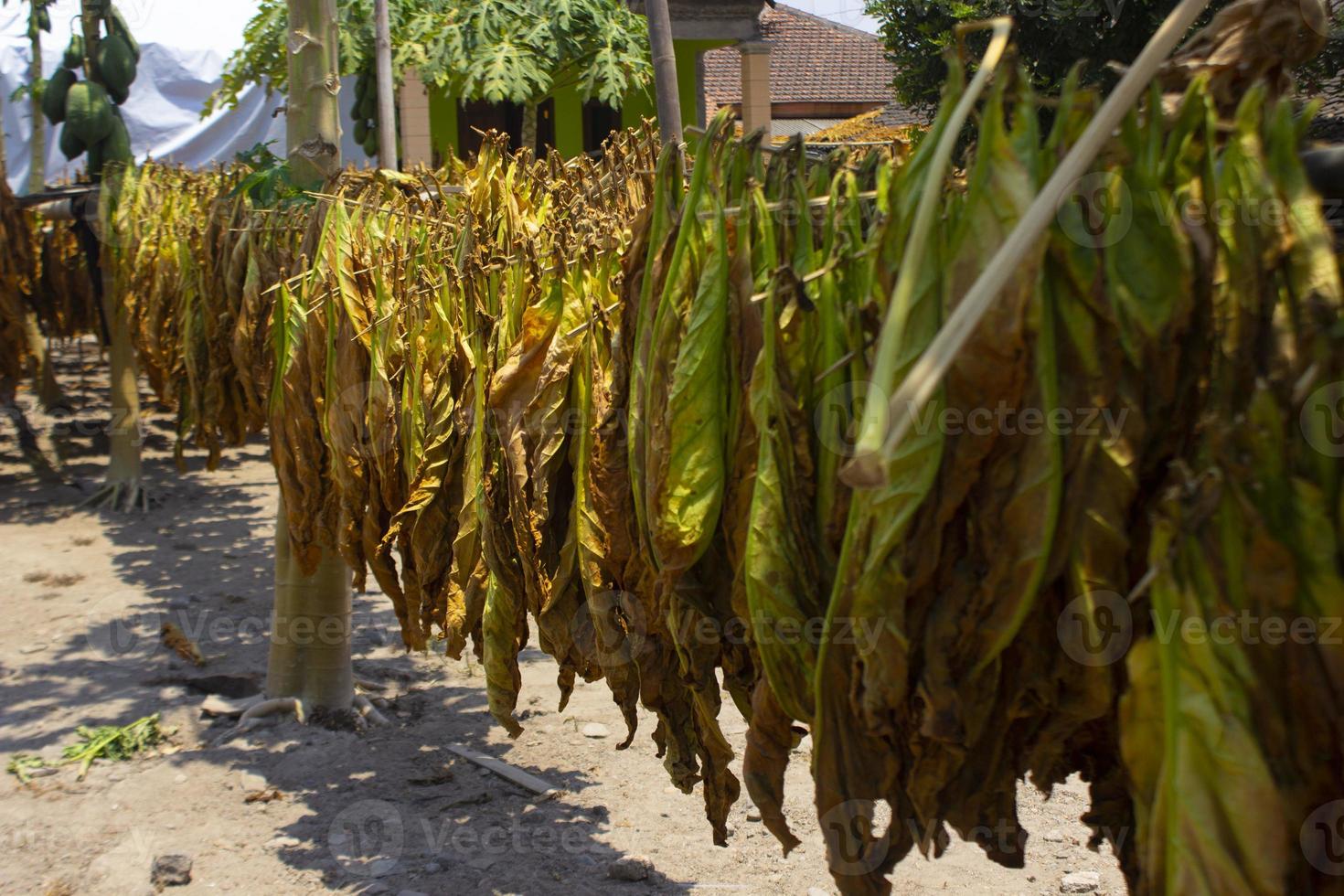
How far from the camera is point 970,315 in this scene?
1.34 meters

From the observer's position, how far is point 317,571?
505cm

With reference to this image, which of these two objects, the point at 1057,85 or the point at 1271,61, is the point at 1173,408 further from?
the point at 1057,85

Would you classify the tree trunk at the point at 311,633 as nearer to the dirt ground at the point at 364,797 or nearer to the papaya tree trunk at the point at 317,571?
the papaya tree trunk at the point at 317,571

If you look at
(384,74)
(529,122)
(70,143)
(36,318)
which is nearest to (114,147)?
(70,143)

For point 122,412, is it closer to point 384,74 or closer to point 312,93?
point 384,74

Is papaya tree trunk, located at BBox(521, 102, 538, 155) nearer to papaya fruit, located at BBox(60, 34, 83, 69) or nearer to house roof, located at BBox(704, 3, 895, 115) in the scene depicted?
papaya fruit, located at BBox(60, 34, 83, 69)

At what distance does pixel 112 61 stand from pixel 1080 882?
9565 mm

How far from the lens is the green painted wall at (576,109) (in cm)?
1617

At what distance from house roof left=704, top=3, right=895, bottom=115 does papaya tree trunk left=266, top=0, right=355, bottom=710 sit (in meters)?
19.1

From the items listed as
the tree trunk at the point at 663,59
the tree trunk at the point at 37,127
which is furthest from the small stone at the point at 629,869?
the tree trunk at the point at 37,127

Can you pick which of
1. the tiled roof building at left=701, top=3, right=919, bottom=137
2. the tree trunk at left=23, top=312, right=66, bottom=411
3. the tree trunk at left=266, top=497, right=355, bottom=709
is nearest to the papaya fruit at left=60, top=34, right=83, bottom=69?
the tree trunk at left=23, top=312, right=66, bottom=411

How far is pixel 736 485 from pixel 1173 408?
711 millimetres

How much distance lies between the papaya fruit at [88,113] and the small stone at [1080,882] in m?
9.09

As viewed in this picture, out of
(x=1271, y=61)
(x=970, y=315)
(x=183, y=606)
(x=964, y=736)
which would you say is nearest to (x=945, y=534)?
(x=964, y=736)
